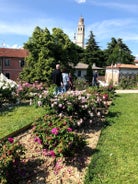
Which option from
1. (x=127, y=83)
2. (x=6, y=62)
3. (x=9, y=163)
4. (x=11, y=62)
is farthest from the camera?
(x=11, y=62)

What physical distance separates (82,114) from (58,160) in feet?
7.57

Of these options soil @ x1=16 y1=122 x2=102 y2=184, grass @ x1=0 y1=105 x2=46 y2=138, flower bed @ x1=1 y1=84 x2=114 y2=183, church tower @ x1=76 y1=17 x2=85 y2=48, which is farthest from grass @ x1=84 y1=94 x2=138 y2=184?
church tower @ x1=76 y1=17 x2=85 y2=48

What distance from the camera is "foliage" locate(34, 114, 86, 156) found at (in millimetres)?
5667

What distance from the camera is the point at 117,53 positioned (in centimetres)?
6469

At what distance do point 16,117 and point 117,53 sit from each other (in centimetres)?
5801

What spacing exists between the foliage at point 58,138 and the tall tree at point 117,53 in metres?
56.7

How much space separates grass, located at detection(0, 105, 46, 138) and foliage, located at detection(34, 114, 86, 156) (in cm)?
140

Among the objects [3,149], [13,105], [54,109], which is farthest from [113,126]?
[13,105]

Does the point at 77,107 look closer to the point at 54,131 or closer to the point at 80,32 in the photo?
the point at 54,131

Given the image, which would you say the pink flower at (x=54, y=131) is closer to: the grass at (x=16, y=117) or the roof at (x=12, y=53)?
the grass at (x=16, y=117)

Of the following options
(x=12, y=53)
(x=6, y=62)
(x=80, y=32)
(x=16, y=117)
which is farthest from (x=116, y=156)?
(x=80, y=32)

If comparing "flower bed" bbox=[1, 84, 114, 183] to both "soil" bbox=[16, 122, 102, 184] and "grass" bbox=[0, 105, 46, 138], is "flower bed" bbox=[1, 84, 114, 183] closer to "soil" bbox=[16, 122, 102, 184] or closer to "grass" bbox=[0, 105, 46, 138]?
"soil" bbox=[16, 122, 102, 184]

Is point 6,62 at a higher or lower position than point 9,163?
higher

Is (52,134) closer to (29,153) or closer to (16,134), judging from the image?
(29,153)
